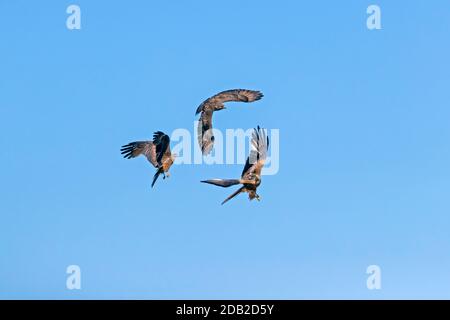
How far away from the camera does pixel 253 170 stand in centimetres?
2839

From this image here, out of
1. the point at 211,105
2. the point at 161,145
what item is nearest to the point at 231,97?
the point at 211,105

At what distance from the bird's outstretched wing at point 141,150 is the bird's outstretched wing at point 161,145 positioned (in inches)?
8.1

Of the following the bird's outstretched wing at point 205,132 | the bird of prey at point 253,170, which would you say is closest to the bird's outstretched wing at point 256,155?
the bird of prey at point 253,170

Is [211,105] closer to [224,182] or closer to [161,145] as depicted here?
[161,145]

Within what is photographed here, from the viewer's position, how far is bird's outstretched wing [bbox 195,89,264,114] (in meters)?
31.9

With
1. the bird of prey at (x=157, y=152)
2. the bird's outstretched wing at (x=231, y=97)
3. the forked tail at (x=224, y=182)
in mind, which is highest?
the bird's outstretched wing at (x=231, y=97)

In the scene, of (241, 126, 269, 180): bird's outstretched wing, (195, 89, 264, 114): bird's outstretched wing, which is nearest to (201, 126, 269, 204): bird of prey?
(241, 126, 269, 180): bird's outstretched wing

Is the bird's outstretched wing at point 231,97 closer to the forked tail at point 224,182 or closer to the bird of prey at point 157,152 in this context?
the bird of prey at point 157,152

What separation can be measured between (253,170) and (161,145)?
4.27m

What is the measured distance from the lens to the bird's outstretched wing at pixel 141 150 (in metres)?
31.7

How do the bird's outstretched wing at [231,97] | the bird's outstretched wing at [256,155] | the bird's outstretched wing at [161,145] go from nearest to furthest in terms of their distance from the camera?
the bird's outstretched wing at [256,155] → the bird's outstretched wing at [161,145] → the bird's outstretched wing at [231,97]
